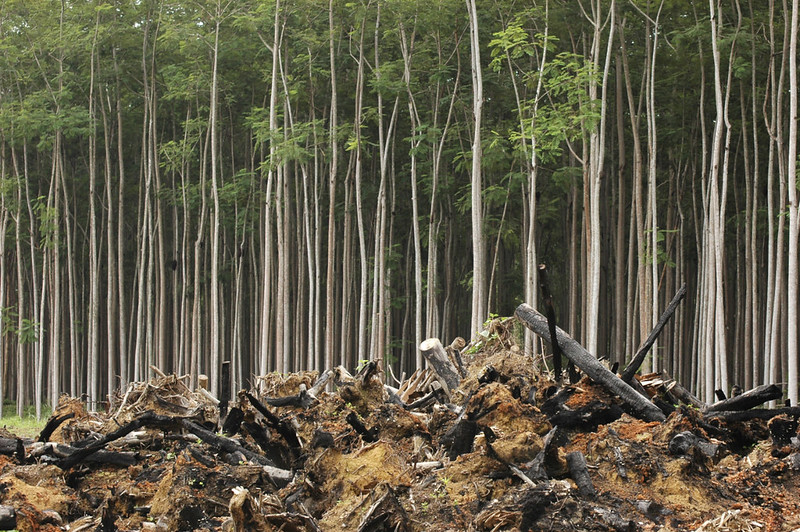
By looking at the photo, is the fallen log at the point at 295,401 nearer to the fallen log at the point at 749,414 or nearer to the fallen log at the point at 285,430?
the fallen log at the point at 285,430

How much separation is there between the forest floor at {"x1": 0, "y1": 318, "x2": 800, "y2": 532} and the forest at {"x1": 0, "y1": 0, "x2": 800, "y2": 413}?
8.25 m

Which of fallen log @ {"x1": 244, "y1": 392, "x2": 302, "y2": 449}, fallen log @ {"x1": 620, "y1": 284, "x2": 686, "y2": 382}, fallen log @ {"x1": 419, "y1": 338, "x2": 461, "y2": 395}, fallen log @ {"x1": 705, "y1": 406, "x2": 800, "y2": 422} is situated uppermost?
fallen log @ {"x1": 620, "y1": 284, "x2": 686, "y2": 382}

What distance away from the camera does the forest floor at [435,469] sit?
4625mm

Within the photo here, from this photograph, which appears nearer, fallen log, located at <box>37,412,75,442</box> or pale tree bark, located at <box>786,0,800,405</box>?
fallen log, located at <box>37,412,75,442</box>

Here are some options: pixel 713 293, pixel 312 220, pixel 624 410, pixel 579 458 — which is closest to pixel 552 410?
pixel 624 410

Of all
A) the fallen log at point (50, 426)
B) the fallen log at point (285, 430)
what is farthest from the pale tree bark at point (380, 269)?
the fallen log at point (285, 430)

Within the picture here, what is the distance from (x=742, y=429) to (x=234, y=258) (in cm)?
1891

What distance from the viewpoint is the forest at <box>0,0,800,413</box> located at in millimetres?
16281

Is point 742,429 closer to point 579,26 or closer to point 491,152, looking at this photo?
point 491,152

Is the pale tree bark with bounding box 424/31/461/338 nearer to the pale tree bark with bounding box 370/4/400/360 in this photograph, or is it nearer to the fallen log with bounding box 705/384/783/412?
the pale tree bark with bounding box 370/4/400/360

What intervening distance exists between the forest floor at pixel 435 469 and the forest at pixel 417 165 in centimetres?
825

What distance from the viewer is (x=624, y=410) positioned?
6.09 m

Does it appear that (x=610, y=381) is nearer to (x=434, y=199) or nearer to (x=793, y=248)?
A: (x=793, y=248)

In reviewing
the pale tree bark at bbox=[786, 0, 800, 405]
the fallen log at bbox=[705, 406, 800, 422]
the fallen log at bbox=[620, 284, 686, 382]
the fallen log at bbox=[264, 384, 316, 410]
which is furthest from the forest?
the fallen log at bbox=[705, 406, 800, 422]
